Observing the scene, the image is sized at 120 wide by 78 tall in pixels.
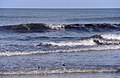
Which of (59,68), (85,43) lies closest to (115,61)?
(59,68)

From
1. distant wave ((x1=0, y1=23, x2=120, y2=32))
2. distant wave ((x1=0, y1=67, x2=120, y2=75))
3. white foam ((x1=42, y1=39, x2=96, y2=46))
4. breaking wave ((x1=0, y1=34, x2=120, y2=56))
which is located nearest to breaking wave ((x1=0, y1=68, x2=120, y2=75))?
distant wave ((x1=0, y1=67, x2=120, y2=75))

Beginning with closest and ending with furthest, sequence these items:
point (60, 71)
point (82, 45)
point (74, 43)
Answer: point (60, 71) → point (82, 45) → point (74, 43)

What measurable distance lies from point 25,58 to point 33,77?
13.6 feet

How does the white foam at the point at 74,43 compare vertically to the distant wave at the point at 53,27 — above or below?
above

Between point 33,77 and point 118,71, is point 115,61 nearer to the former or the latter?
point 118,71

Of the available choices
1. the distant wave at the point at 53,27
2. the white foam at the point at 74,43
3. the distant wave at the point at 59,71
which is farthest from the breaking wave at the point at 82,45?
the distant wave at the point at 53,27

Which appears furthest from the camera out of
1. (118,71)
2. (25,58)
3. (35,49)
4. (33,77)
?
(35,49)

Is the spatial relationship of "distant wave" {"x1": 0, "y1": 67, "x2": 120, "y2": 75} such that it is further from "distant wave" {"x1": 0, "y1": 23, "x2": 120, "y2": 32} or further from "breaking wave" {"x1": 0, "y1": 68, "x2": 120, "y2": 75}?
"distant wave" {"x1": 0, "y1": 23, "x2": 120, "y2": 32}

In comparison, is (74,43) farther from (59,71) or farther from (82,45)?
(59,71)

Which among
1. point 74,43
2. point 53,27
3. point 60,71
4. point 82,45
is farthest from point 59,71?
point 53,27

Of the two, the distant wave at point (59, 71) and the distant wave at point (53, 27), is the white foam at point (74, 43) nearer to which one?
the distant wave at point (59, 71)

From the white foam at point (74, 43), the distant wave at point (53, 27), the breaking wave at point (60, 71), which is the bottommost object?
the distant wave at point (53, 27)

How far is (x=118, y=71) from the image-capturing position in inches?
651

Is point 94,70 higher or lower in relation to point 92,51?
higher
